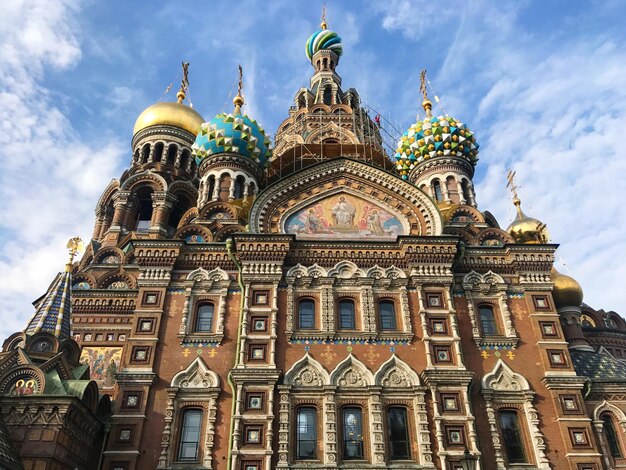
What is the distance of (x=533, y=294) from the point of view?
13.9 m

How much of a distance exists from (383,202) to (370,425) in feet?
19.6

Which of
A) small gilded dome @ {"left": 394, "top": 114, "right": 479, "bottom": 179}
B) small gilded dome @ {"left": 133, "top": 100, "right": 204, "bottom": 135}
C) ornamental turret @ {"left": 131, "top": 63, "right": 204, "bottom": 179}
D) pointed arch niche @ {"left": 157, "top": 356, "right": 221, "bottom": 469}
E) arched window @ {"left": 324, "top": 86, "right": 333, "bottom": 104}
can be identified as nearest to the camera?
pointed arch niche @ {"left": 157, "top": 356, "right": 221, "bottom": 469}

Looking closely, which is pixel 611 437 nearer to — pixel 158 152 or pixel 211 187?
pixel 211 187

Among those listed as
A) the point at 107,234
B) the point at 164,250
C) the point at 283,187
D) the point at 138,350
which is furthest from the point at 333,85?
the point at 138,350

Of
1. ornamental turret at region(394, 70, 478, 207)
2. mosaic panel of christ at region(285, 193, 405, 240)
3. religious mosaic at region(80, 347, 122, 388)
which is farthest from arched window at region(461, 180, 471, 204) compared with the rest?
religious mosaic at region(80, 347, 122, 388)

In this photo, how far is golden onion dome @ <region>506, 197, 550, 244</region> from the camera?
16.9 metres

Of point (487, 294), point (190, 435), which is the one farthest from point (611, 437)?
point (190, 435)

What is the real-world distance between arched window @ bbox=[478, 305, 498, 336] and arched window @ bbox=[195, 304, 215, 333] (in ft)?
20.4

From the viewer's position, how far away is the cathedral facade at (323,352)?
11602mm

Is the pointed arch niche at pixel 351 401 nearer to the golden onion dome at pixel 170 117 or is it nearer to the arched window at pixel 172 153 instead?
the arched window at pixel 172 153

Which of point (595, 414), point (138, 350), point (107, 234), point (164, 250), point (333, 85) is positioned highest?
point (333, 85)

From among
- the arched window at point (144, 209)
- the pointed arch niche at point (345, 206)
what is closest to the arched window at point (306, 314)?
the pointed arch niche at point (345, 206)

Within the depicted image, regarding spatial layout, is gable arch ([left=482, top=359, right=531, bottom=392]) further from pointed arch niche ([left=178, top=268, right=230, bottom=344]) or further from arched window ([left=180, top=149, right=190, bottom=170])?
arched window ([left=180, top=149, right=190, bottom=170])

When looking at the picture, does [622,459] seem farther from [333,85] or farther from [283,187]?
[333,85]
